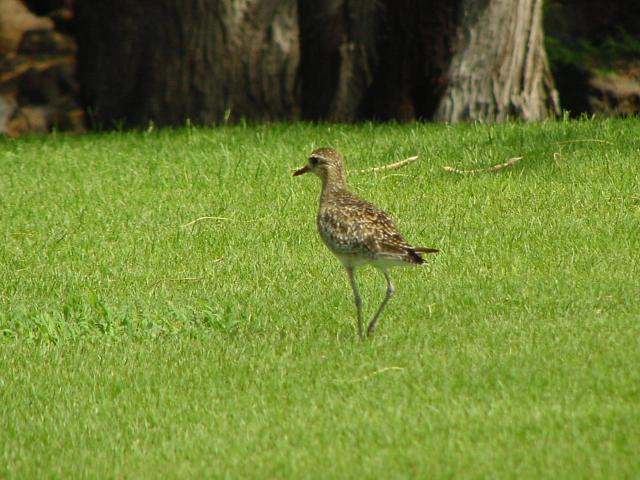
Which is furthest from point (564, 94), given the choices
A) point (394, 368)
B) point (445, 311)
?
point (394, 368)

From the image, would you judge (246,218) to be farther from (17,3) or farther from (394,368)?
(17,3)

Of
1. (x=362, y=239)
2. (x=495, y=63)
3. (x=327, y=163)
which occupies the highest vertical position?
(x=327, y=163)

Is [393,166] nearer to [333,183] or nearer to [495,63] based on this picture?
[495,63]

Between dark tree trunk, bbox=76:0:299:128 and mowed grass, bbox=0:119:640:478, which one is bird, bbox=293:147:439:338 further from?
dark tree trunk, bbox=76:0:299:128

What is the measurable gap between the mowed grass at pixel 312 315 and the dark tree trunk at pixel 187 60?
64.3 inches

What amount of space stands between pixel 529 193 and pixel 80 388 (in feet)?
18.9

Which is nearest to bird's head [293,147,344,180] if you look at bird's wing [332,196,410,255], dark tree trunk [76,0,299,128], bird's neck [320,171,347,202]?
bird's neck [320,171,347,202]

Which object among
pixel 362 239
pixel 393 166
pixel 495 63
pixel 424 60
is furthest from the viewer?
pixel 424 60

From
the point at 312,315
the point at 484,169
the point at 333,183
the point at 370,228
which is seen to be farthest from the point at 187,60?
the point at 370,228

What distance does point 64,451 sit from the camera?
700 centimetres

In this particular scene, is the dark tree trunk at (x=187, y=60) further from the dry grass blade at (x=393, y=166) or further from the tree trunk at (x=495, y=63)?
the dry grass blade at (x=393, y=166)

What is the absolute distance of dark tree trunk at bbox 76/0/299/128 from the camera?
16281mm

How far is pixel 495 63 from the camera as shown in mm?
15820

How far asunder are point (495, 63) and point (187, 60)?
4.05 meters
